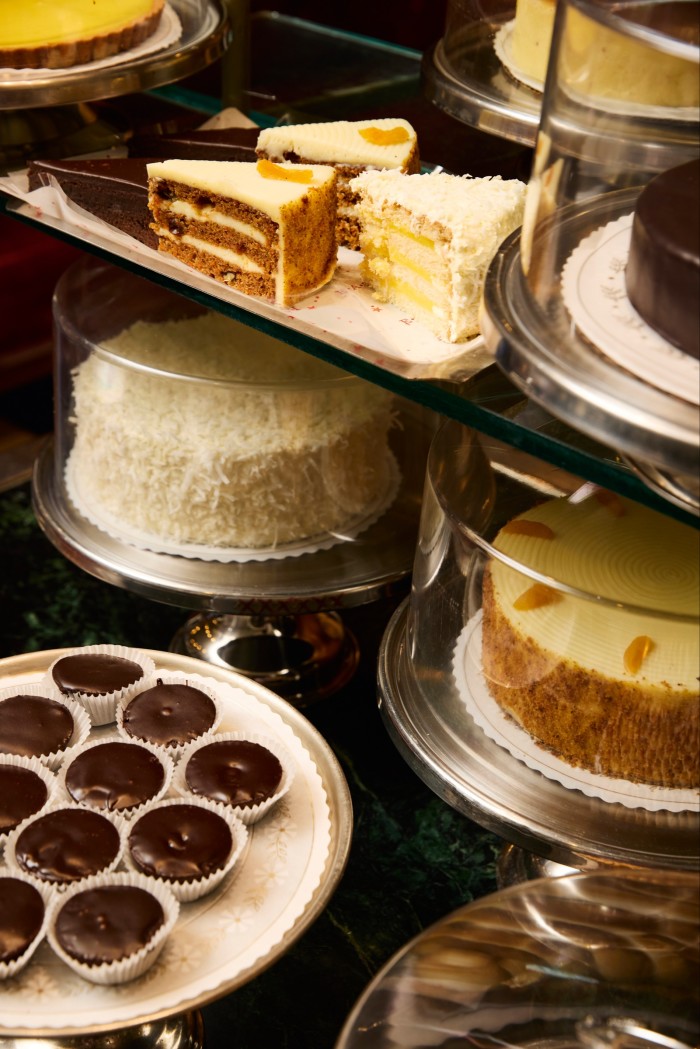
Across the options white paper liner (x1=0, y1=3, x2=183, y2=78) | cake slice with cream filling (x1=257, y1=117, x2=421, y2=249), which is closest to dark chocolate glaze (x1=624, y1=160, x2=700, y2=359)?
cake slice with cream filling (x1=257, y1=117, x2=421, y2=249)

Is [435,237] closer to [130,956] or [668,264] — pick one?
[668,264]

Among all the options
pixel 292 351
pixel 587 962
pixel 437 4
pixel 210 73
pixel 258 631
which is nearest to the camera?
pixel 587 962

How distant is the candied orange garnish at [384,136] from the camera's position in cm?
125

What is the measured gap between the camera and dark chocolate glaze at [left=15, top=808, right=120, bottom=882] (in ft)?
3.14

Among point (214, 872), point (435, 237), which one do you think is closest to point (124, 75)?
point (435, 237)

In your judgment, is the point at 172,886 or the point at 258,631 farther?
the point at 258,631

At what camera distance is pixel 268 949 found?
0.92 metres

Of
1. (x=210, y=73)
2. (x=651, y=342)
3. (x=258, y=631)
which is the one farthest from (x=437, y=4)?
(x=651, y=342)

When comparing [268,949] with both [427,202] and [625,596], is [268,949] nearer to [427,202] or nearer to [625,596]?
[625,596]

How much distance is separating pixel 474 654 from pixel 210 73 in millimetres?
1245

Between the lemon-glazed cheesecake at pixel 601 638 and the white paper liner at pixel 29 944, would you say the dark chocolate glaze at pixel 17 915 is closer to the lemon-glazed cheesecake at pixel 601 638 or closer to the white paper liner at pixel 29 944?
the white paper liner at pixel 29 944

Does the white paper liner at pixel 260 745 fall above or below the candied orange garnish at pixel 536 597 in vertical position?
below

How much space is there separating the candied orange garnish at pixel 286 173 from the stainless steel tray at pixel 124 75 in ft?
0.96

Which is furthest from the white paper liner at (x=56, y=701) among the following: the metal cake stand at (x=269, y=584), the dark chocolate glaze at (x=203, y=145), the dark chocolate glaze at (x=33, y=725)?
the dark chocolate glaze at (x=203, y=145)
